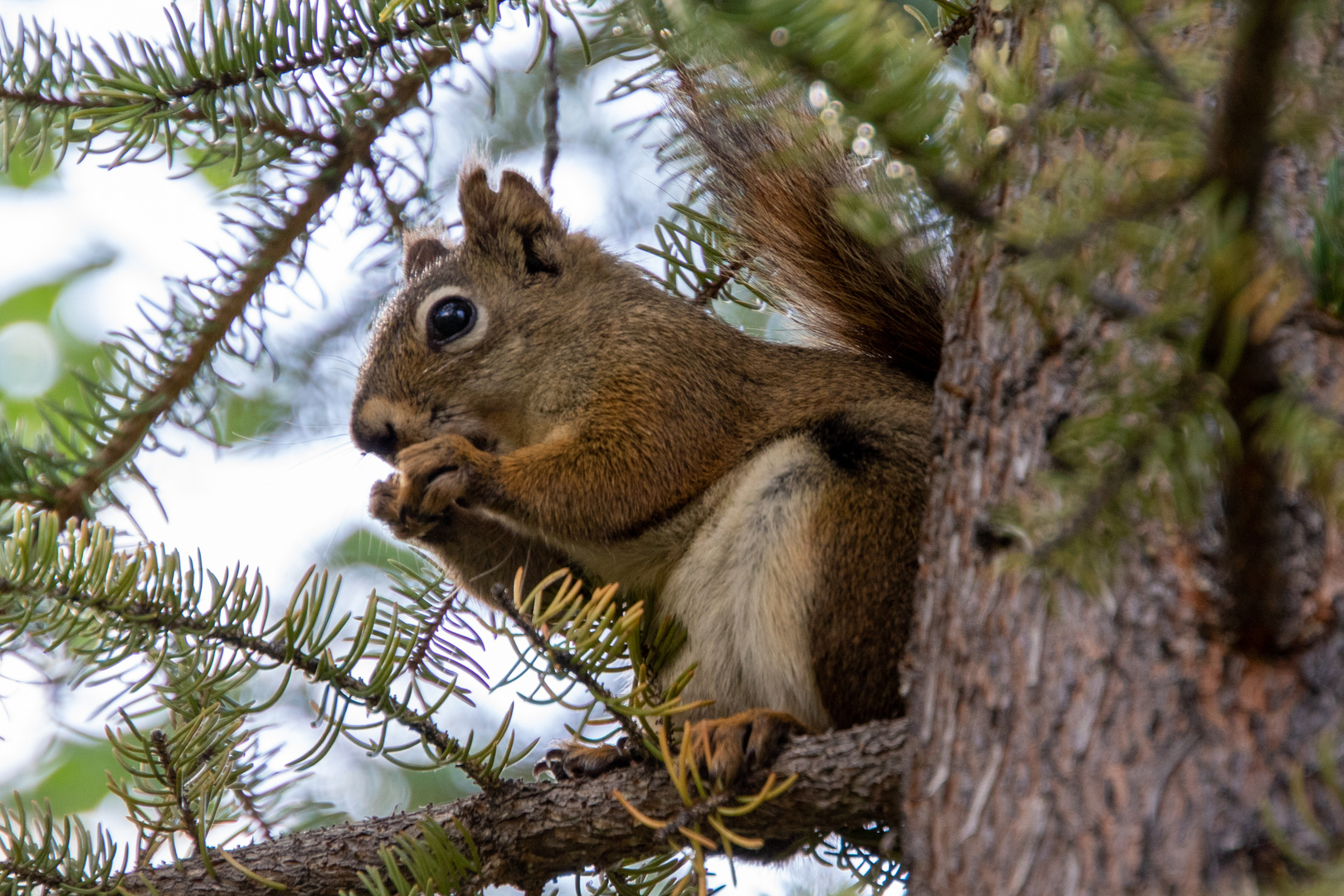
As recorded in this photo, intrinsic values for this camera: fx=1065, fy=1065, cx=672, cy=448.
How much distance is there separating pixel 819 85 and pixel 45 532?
3.33 feet

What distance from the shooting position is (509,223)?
2270mm

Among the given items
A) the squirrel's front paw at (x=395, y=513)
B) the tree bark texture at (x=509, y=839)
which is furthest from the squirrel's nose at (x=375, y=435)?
the tree bark texture at (x=509, y=839)

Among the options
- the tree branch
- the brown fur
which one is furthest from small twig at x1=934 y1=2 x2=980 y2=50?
the tree branch

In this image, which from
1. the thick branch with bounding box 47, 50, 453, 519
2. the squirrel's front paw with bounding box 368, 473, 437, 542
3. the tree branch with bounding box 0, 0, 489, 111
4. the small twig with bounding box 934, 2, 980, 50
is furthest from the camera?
the squirrel's front paw with bounding box 368, 473, 437, 542

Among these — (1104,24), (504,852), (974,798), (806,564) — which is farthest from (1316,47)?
(504,852)

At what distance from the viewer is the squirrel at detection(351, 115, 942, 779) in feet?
4.95

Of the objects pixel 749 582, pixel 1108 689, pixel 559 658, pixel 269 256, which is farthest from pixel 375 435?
pixel 1108 689

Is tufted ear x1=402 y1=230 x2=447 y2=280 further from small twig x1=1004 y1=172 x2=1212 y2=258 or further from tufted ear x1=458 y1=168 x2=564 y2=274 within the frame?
small twig x1=1004 y1=172 x2=1212 y2=258

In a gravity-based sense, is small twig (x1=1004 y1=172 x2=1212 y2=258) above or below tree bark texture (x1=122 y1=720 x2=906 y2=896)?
above

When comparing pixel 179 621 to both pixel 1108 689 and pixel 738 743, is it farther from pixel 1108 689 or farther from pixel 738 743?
pixel 1108 689

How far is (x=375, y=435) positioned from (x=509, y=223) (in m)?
0.59

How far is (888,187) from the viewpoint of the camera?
642 mm

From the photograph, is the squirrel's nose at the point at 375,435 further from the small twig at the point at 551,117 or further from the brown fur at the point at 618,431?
the small twig at the point at 551,117

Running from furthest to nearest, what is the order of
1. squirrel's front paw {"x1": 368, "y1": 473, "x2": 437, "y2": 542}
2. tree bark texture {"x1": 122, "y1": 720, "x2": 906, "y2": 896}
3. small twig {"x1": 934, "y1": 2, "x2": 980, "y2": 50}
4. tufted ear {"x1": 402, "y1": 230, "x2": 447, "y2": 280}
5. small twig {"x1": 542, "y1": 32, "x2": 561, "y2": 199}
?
tufted ear {"x1": 402, "y1": 230, "x2": 447, "y2": 280}, small twig {"x1": 542, "y1": 32, "x2": 561, "y2": 199}, squirrel's front paw {"x1": 368, "y1": 473, "x2": 437, "y2": 542}, small twig {"x1": 934, "y1": 2, "x2": 980, "y2": 50}, tree bark texture {"x1": 122, "y1": 720, "x2": 906, "y2": 896}
